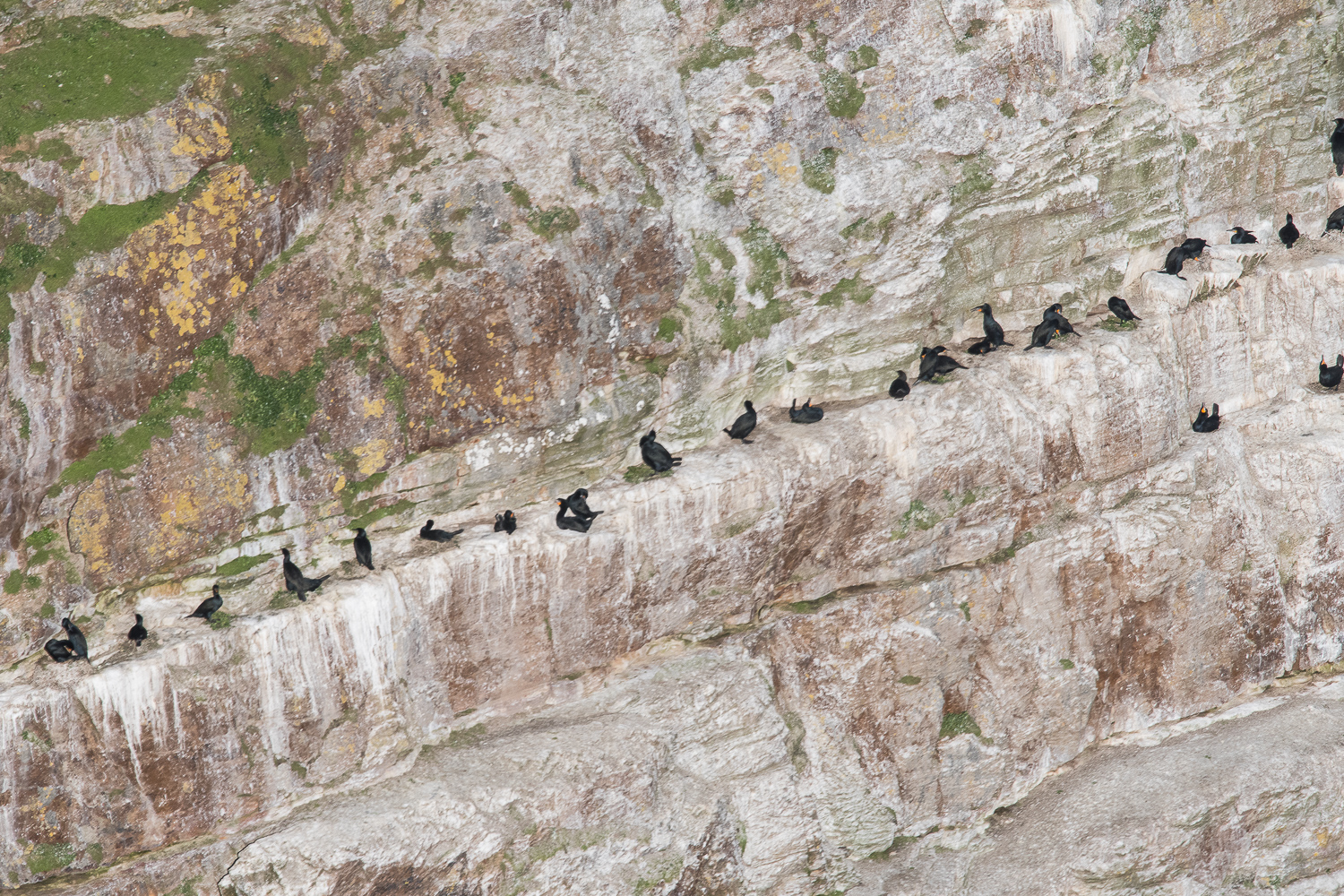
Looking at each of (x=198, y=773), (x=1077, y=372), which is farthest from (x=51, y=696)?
(x=1077, y=372)

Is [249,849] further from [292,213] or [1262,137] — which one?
[1262,137]

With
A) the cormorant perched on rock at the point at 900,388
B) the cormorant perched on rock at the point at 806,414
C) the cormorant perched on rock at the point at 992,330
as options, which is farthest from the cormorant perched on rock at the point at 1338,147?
the cormorant perched on rock at the point at 806,414

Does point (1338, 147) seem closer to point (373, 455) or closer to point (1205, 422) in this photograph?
point (1205, 422)

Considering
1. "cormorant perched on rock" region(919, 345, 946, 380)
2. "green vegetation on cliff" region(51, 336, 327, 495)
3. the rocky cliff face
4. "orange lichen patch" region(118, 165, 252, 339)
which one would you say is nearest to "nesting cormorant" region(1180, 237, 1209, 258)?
the rocky cliff face

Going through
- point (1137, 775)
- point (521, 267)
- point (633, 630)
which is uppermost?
point (521, 267)

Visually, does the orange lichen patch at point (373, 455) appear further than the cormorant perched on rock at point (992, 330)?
No

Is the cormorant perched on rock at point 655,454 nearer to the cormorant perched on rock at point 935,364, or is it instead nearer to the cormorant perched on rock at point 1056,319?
the cormorant perched on rock at point 935,364

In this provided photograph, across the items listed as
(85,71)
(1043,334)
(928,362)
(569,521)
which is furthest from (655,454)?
(85,71)
